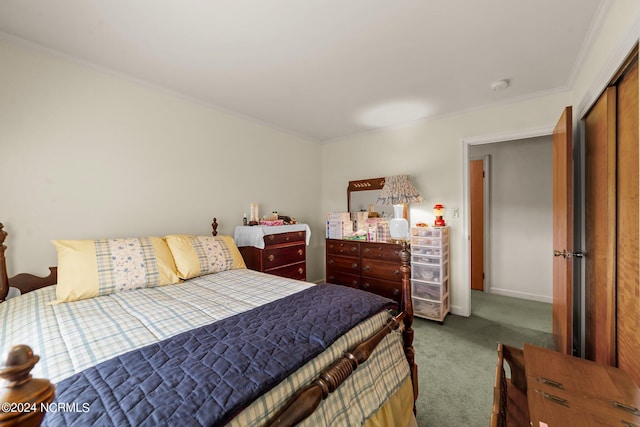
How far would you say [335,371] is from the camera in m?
1.02

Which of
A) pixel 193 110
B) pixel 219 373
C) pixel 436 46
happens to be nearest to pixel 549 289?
pixel 436 46

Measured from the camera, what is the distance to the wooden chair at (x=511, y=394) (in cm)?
102

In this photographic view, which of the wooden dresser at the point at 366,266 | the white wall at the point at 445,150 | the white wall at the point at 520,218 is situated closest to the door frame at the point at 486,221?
the white wall at the point at 520,218

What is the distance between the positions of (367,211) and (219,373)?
3.30 metres

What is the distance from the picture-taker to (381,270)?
337 cm

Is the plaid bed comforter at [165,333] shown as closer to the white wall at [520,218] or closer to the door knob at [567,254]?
the door knob at [567,254]

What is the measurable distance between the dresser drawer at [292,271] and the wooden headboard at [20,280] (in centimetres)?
176

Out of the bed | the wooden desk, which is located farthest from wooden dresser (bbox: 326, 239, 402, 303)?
the wooden desk

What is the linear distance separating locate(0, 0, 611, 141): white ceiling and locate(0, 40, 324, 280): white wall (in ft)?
0.70

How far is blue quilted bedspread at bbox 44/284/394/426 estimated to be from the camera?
0.69 m

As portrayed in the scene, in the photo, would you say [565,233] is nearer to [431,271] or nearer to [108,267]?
[431,271]

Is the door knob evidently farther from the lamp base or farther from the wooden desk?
the lamp base

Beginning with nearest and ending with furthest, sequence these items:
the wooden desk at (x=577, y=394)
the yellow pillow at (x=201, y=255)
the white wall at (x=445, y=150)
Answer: the wooden desk at (x=577, y=394), the yellow pillow at (x=201, y=255), the white wall at (x=445, y=150)

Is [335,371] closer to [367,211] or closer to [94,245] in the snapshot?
[94,245]
